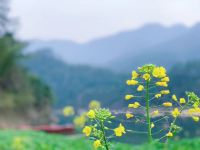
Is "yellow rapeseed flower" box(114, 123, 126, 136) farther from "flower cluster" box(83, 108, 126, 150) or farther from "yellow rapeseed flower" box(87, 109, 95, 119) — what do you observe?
"yellow rapeseed flower" box(87, 109, 95, 119)

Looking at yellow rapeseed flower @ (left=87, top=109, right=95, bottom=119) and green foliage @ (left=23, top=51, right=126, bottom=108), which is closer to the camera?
yellow rapeseed flower @ (left=87, top=109, right=95, bottom=119)

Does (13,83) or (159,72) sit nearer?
(159,72)

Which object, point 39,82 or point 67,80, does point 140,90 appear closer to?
point 39,82

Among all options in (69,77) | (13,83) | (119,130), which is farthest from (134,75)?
(69,77)

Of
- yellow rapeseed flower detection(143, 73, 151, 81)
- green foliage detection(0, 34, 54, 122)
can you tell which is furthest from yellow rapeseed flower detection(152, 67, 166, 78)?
green foliage detection(0, 34, 54, 122)

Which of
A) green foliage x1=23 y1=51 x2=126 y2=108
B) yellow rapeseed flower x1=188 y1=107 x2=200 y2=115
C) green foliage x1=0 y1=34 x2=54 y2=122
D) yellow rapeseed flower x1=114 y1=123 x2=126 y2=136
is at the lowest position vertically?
yellow rapeseed flower x1=114 y1=123 x2=126 y2=136

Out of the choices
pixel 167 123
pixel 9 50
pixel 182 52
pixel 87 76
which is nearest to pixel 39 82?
pixel 9 50

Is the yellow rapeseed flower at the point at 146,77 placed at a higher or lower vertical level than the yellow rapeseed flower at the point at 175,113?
higher

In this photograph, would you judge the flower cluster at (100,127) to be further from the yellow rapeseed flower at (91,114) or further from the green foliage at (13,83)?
the green foliage at (13,83)

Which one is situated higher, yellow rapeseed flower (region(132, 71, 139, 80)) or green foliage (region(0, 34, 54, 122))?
green foliage (region(0, 34, 54, 122))

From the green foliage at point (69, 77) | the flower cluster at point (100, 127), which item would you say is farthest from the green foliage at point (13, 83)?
the green foliage at point (69, 77)

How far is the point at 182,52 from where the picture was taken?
140 metres

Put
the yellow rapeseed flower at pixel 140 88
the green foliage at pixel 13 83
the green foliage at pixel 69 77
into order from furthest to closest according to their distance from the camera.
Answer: the green foliage at pixel 69 77
the green foliage at pixel 13 83
the yellow rapeseed flower at pixel 140 88

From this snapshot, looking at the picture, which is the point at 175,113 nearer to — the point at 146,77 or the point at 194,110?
the point at 194,110
